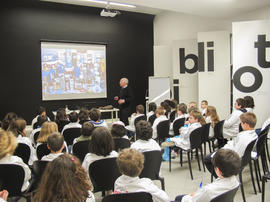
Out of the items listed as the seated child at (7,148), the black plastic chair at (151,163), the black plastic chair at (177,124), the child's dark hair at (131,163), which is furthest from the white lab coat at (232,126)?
the seated child at (7,148)

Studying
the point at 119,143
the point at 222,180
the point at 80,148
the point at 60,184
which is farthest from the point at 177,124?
the point at 60,184

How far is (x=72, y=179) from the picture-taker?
1.51m

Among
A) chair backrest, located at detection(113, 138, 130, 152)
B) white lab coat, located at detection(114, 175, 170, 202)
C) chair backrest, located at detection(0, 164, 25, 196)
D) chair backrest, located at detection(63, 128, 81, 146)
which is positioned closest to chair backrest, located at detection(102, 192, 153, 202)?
white lab coat, located at detection(114, 175, 170, 202)

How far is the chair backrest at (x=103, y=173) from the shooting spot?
2.55 m

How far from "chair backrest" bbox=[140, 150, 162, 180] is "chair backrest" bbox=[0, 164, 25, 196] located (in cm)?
121

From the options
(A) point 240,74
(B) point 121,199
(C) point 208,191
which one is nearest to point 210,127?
(A) point 240,74

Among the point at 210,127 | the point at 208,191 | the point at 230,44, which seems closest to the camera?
the point at 208,191

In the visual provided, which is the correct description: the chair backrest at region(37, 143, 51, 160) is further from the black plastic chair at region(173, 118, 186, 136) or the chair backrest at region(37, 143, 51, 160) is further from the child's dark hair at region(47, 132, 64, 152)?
the black plastic chair at region(173, 118, 186, 136)

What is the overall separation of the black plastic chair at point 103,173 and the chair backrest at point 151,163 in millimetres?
326

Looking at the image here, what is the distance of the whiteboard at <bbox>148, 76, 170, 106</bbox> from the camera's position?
8.84 metres

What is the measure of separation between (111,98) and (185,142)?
5709 millimetres

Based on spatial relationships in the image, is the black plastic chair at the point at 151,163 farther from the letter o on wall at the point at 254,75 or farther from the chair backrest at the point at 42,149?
the letter o on wall at the point at 254,75

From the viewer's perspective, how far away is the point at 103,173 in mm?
2615

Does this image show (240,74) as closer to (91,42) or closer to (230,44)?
(230,44)
